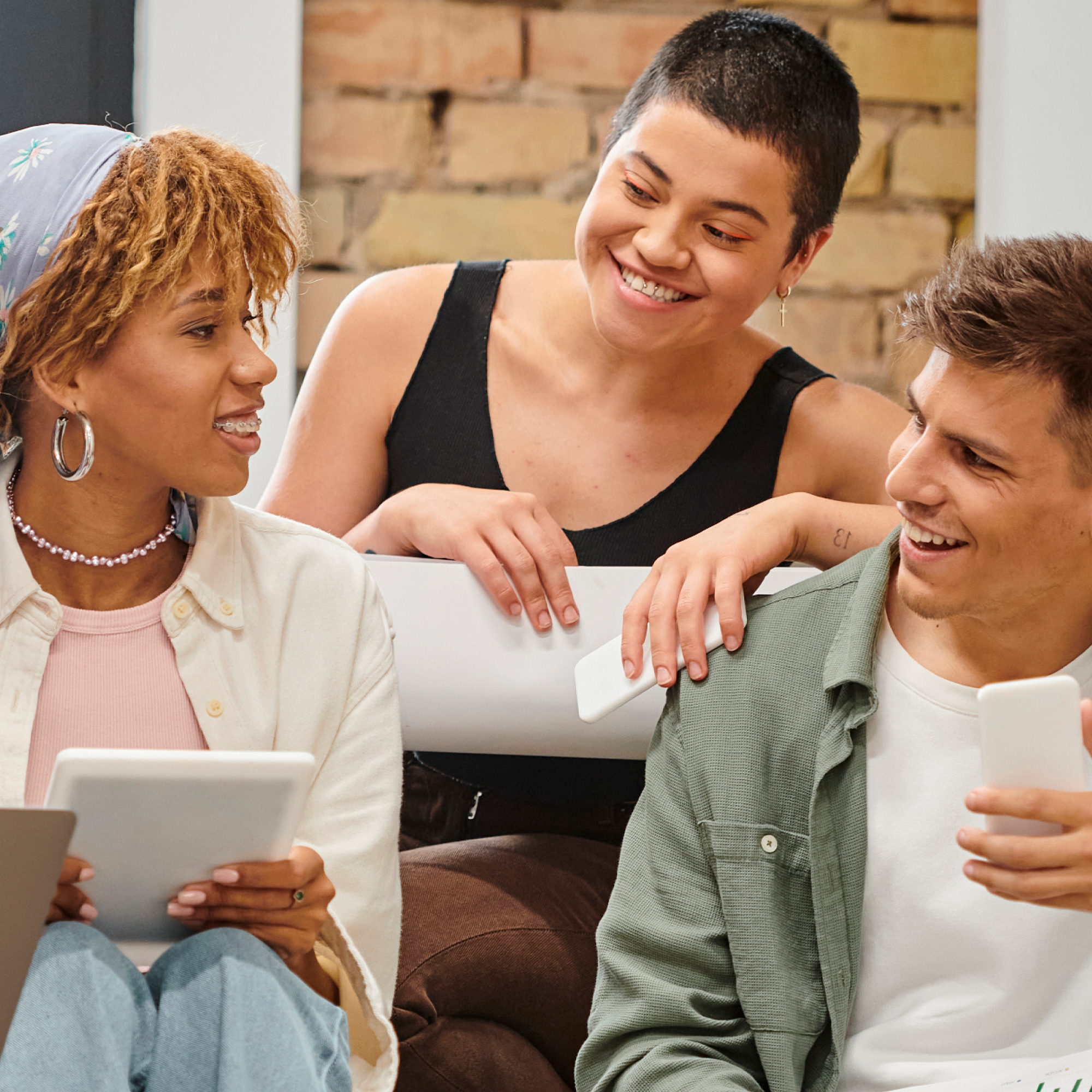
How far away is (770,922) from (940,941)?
138mm

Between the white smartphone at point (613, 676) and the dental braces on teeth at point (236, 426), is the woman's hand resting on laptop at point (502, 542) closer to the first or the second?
the white smartphone at point (613, 676)

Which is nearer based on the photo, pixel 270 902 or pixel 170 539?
pixel 270 902

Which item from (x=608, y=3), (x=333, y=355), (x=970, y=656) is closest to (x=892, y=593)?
(x=970, y=656)

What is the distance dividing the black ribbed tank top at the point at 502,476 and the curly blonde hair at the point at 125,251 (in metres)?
0.49

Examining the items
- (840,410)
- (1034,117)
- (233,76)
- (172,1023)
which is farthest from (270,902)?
(1034,117)

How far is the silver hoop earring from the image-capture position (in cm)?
117

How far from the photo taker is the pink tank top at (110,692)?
1155 mm

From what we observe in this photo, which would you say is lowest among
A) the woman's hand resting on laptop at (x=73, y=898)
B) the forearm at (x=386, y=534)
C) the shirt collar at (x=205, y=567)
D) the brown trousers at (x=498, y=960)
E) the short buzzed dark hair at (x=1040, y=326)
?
the brown trousers at (x=498, y=960)

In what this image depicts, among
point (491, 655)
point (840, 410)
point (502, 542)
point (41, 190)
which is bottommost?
point (491, 655)

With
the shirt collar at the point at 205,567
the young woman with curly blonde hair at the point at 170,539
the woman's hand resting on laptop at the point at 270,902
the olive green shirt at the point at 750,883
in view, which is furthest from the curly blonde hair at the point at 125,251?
the olive green shirt at the point at 750,883

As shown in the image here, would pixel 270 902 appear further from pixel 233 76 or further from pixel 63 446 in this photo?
pixel 233 76

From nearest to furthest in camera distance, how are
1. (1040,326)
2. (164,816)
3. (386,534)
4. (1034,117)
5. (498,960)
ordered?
(164,816)
(1040,326)
(498,960)
(386,534)
(1034,117)

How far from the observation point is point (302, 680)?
123 centimetres

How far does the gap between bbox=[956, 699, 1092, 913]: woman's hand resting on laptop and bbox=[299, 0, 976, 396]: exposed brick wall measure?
1339 mm
